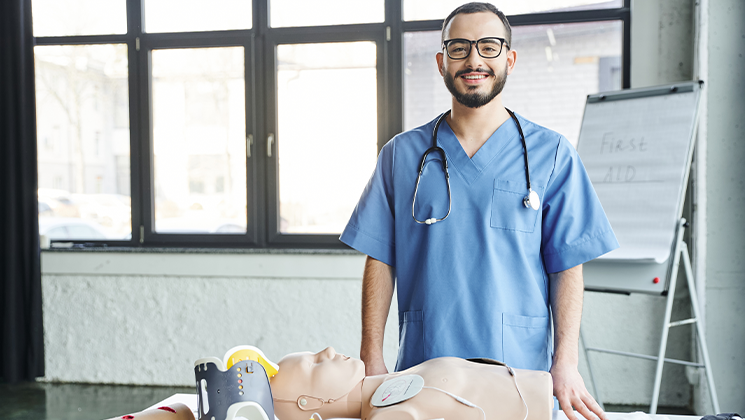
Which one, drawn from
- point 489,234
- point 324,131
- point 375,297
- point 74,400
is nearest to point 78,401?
point 74,400

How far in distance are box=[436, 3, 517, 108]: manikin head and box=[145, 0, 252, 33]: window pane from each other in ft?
8.10

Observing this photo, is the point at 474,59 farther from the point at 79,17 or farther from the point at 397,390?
the point at 79,17

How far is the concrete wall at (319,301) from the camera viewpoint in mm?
2668

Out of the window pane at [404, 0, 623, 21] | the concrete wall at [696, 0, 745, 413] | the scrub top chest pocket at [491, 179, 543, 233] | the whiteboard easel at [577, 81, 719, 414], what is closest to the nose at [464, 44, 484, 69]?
the scrub top chest pocket at [491, 179, 543, 233]

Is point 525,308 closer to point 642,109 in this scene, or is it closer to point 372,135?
point 642,109

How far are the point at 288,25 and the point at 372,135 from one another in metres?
0.83

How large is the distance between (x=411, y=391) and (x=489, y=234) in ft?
1.47

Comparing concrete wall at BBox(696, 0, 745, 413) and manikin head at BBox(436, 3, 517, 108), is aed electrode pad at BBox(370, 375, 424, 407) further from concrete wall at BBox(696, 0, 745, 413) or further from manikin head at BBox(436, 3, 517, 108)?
concrete wall at BBox(696, 0, 745, 413)

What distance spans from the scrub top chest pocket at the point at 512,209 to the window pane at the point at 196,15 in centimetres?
261

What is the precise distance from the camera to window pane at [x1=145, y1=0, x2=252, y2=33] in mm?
3428

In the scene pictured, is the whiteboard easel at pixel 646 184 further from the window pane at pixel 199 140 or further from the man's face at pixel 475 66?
the window pane at pixel 199 140

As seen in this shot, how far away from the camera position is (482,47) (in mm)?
1215

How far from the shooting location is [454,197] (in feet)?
4.20

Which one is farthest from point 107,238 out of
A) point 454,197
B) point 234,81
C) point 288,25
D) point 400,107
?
point 454,197
